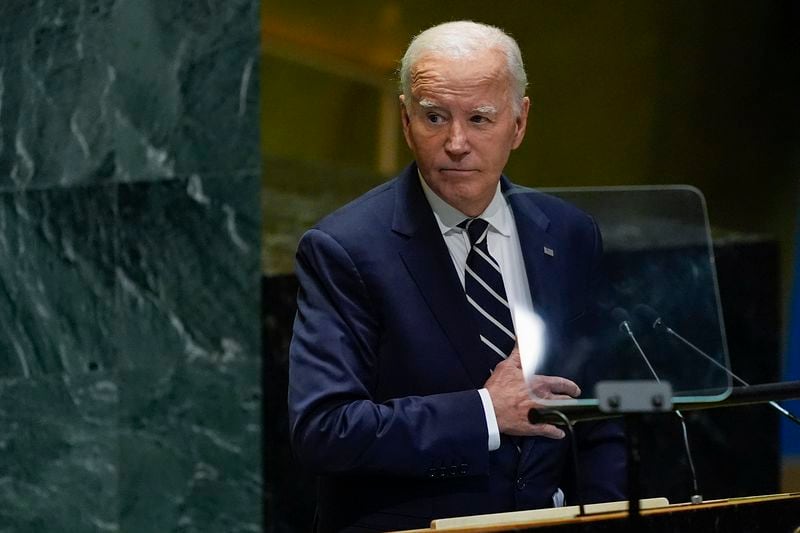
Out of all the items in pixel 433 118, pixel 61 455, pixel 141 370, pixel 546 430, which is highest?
→ pixel 433 118

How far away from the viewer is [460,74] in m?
2.61

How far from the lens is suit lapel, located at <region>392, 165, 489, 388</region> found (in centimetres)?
264

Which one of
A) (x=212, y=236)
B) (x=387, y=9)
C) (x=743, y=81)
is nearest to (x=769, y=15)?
(x=743, y=81)

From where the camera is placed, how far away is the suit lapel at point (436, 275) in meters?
2.64

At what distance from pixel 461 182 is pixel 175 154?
7.89ft

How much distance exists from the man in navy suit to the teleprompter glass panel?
0.31 feet

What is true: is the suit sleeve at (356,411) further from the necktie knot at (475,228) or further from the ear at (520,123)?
the ear at (520,123)

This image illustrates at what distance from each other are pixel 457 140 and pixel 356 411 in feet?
2.00

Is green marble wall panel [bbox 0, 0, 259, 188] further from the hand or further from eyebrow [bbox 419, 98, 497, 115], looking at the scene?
the hand

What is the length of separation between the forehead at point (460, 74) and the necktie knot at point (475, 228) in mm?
295

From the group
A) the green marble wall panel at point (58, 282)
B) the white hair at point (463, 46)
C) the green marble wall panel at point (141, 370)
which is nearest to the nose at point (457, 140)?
the white hair at point (463, 46)

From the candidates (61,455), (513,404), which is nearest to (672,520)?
(513,404)

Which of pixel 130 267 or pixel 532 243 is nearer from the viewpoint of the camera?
pixel 532 243

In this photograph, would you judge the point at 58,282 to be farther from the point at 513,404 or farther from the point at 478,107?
the point at 513,404
